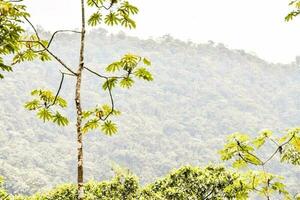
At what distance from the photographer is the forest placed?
14.1 metres

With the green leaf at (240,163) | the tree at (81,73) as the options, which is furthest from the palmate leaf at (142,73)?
the green leaf at (240,163)

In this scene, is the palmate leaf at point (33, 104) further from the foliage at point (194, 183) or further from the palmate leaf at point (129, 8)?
the foliage at point (194, 183)

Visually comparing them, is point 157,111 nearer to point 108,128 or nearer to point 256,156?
point 108,128

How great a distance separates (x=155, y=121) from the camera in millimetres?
96125

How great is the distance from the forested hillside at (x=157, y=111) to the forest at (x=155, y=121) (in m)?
0.22

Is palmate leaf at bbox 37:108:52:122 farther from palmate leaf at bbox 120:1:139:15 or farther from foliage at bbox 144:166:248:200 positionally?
foliage at bbox 144:166:248:200

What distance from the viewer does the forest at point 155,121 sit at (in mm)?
14141

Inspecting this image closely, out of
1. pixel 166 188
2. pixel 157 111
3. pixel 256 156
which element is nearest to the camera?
pixel 256 156

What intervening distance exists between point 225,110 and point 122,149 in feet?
110

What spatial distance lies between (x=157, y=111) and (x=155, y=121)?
5.99 metres

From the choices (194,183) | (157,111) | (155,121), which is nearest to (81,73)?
(194,183)

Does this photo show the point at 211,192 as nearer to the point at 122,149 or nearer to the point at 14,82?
the point at 122,149

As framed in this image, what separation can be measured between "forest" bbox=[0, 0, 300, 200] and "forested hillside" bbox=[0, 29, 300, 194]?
22cm

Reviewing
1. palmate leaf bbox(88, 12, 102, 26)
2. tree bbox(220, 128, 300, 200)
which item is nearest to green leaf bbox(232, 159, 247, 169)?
tree bbox(220, 128, 300, 200)
